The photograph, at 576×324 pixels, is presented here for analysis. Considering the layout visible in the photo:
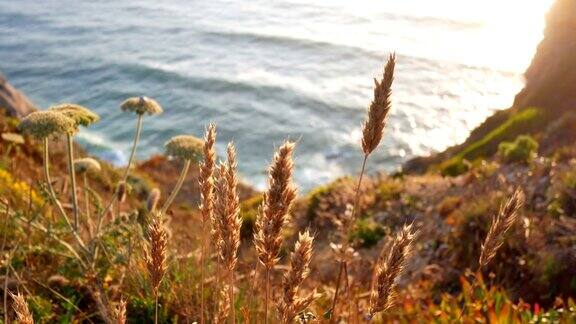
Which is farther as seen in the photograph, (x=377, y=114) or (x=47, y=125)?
(x=47, y=125)

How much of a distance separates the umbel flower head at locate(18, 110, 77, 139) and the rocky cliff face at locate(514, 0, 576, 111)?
73.6ft

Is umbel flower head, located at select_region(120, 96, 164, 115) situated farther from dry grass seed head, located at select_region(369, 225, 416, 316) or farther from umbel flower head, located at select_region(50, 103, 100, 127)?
dry grass seed head, located at select_region(369, 225, 416, 316)

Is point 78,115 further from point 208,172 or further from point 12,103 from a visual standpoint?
point 12,103

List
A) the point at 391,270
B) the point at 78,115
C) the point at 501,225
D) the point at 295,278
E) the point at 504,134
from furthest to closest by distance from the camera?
the point at 504,134 → the point at 78,115 → the point at 501,225 → the point at 391,270 → the point at 295,278

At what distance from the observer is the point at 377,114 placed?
1.92 m

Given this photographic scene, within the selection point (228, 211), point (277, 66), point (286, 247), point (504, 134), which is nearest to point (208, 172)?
point (228, 211)

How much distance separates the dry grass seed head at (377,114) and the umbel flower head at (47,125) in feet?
8.55

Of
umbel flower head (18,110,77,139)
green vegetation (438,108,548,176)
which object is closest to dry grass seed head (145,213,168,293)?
umbel flower head (18,110,77,139)

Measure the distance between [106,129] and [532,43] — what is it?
3289 cm

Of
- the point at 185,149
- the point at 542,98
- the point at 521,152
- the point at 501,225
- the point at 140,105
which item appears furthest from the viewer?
the point at 542,98

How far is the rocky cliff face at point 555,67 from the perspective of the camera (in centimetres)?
2445

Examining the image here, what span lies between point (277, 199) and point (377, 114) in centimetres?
49

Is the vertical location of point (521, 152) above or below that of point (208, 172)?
below

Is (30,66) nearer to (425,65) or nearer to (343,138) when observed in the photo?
(343,138)
